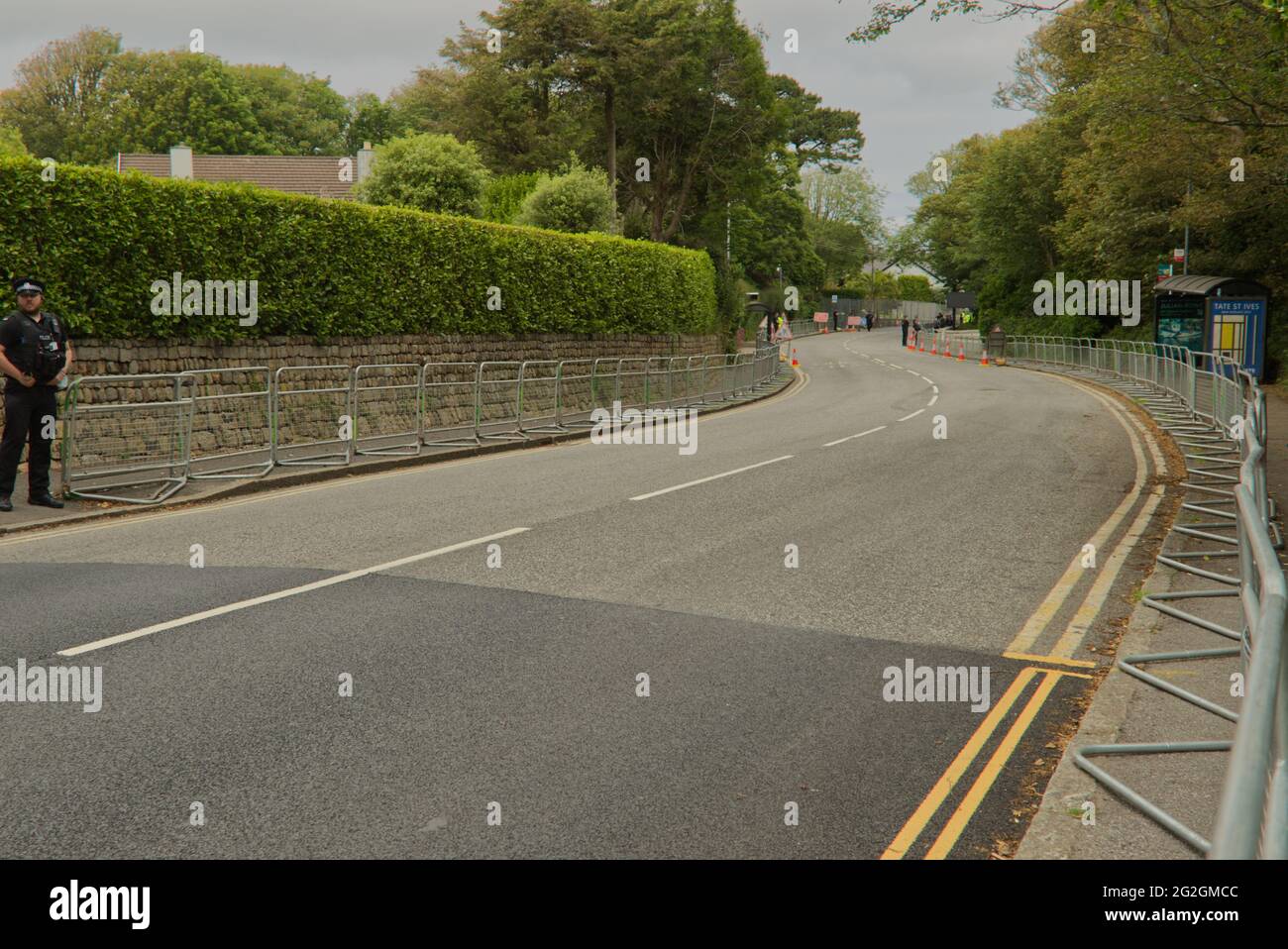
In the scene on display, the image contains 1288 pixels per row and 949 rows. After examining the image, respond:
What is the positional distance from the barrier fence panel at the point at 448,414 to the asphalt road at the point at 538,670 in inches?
183

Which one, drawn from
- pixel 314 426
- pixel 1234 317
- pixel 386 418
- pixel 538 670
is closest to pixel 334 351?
pixel 386 418

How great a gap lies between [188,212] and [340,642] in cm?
1141

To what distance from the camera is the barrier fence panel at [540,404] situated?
1998cm

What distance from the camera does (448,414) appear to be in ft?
58.6

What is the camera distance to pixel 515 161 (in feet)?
156

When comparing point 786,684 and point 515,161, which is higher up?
point 515,161

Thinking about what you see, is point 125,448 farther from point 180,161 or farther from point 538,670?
point 180,161

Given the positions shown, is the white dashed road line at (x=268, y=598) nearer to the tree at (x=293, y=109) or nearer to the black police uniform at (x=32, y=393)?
the black police uniform at (x=32, y=393)

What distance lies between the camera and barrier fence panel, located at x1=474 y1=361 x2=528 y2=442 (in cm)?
1831

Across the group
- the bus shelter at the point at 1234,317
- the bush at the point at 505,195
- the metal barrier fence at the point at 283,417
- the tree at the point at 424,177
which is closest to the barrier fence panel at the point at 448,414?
the metal barrier fence at the point at 283,417

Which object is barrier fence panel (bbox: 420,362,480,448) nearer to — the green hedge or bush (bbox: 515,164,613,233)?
the green hedge

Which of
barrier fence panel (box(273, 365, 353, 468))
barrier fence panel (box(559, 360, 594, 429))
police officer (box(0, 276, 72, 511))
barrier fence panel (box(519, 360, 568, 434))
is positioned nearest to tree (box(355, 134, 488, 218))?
barrier fence panel (box(559, 360, 594, 429))
